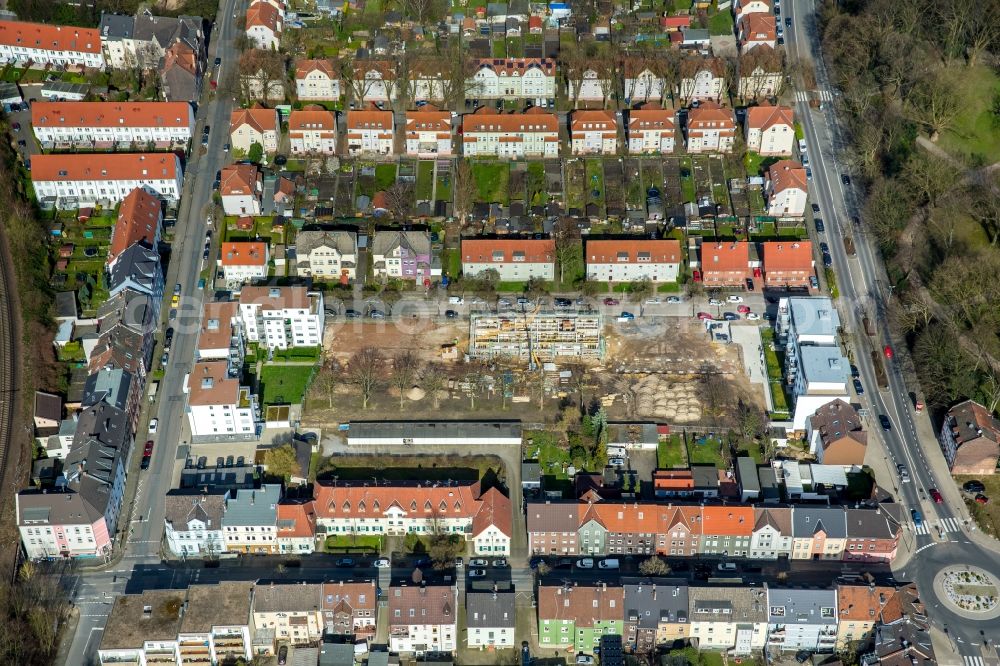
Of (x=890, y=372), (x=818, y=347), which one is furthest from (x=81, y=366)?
(x=890, y=372)

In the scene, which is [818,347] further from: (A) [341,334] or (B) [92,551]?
(B) [92,551]

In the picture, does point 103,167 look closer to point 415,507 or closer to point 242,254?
point 242,254

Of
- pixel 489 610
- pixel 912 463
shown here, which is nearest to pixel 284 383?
pixel 489 610

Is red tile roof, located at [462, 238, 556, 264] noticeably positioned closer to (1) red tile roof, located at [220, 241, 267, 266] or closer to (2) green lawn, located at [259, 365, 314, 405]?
(2) green lawn, located at [259, 365, 314, 405]

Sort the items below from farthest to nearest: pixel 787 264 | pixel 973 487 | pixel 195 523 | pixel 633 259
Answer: pixel 633 259 → pixel 787 264 → pixel 973 487 → pixel 195 523

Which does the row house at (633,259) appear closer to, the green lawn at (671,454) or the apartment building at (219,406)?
the green lawn at (671,454)

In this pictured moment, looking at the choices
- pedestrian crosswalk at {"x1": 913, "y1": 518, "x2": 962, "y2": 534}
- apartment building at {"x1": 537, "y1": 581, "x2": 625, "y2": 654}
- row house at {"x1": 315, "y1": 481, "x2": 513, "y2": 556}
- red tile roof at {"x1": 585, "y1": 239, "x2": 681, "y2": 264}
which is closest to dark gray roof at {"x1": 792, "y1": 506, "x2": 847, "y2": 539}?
pedestrian crosswalk at {"x1": 913, "y1": 518, "x2": 962, "y2": 534}
